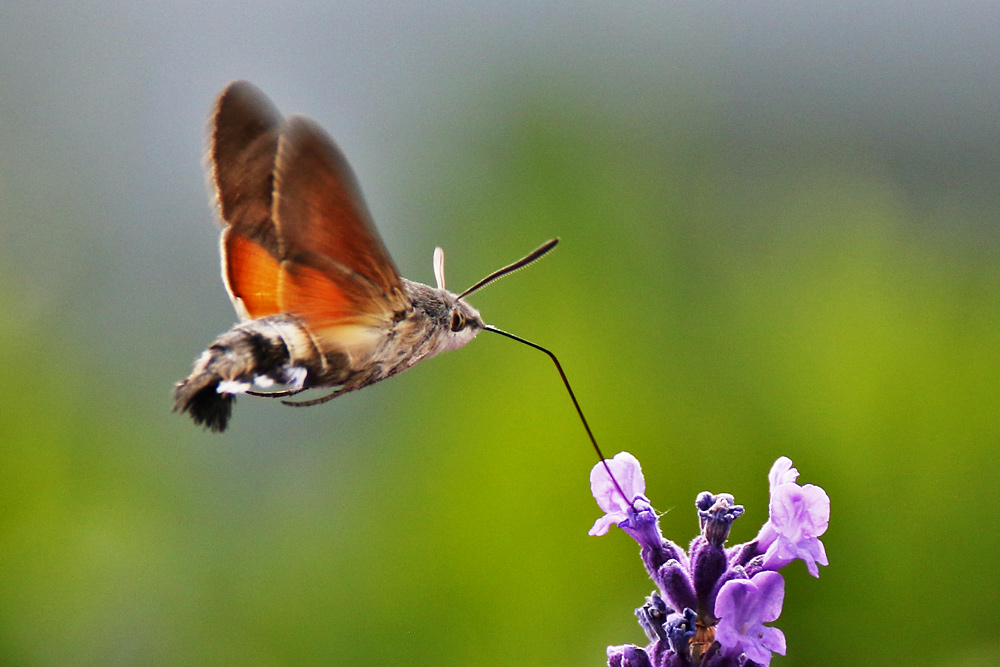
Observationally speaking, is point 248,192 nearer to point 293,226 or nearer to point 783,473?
point 293,226

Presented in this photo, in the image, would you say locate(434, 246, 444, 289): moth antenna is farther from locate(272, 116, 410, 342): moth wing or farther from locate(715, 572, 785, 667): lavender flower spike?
locate(715, 572, 785, 667): lavender flower spike

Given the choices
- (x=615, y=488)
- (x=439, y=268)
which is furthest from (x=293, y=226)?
(x=615, y=488)

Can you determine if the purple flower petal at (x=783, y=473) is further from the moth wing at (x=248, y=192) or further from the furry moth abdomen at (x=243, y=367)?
the moth wing at (x=248, y=192)

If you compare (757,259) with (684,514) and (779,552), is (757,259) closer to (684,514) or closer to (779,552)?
(684,514)

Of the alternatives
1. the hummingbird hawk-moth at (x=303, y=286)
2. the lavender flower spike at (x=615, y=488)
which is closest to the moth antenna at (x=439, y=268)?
the hummingbird hawk-moth at (x=303, y=286)

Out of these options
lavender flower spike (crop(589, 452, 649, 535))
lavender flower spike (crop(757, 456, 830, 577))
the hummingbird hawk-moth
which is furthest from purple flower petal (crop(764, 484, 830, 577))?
the hummingbird hawk-moth

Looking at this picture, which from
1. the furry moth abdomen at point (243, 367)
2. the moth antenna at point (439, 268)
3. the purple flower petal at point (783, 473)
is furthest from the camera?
the moth antenna at point (439, 268)

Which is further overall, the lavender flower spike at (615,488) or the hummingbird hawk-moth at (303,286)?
the lavender flower spike at (615,488)
